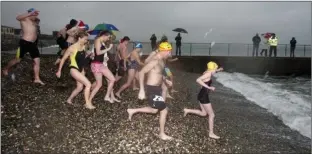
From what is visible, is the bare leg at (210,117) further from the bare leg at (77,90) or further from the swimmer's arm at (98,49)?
the bare leg at (77,90)

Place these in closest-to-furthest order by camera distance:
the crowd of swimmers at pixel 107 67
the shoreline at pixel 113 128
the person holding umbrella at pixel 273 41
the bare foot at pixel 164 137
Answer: the shoreline at pixel 113 128
the crowd of swimmers at pixel 107 67
the bare foot at pixel 164 137
the person holding umbrella at pixel 273 41

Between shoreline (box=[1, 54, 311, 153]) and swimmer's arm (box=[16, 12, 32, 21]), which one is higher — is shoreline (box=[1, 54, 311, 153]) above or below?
below

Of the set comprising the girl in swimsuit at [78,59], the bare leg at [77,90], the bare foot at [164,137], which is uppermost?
the girl in swimsuit at [78,59]

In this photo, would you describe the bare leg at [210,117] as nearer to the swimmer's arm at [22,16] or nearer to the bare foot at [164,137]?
the bare foot at [164,137]

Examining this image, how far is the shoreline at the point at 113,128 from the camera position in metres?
5.75

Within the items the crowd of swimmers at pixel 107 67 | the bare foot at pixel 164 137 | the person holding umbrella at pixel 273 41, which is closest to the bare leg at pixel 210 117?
the crowd of swimmers at pixel 107 67

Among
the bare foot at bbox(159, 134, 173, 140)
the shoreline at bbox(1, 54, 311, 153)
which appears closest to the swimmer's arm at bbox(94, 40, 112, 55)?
the shoreline at bbox(1, 54, 311, 153)

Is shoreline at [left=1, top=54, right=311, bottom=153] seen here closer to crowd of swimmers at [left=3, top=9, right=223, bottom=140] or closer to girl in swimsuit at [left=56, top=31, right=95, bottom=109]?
crowd of swimmers at [left=3, top=9, right=223, bottom=140]

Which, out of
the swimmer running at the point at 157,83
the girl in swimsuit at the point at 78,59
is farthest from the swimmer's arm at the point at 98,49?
the swimmer running at the point at 157,83

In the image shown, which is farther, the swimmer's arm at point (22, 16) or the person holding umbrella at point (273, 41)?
the person holding umbrella at point (273, 41)

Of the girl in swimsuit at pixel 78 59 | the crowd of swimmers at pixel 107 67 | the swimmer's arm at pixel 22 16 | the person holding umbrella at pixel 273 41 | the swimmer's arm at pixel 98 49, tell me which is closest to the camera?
the crowd of swimmers at pixel 107 67

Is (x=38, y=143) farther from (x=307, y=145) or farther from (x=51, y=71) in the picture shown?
(x=51, y=71)

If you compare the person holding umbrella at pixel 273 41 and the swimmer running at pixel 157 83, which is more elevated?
the person holding umbrella at pixel 273 41

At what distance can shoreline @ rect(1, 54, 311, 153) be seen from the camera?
5.75 meters
